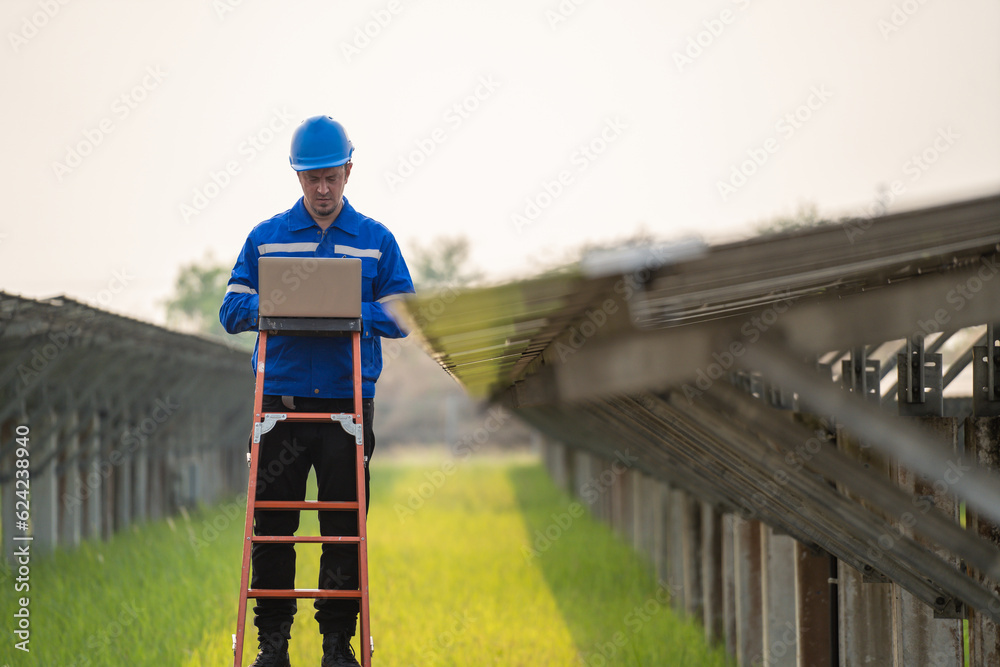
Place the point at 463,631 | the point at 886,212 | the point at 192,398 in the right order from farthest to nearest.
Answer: the point at 192,398
the point at 463,631
the point at 886,212

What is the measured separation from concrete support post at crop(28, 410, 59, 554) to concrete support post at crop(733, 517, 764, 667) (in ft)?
21.1

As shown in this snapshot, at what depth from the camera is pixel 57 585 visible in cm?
802

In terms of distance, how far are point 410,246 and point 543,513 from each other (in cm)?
5672

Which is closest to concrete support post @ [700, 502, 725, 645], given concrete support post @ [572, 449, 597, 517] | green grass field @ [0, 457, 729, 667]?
green grass field @ [0, 457, 729, 667]

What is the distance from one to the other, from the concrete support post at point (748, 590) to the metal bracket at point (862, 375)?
2.01m

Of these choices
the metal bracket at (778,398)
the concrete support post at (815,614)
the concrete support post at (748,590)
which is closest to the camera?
the metal bracket at (778,398)

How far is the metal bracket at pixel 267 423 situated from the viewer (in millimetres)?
3754

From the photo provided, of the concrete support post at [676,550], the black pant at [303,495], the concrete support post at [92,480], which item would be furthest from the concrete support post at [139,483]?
the black pant at [303,495]

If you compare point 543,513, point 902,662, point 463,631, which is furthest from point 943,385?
point 543,513

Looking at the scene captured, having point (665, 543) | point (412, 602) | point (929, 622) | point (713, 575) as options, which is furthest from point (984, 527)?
point (665, 543)

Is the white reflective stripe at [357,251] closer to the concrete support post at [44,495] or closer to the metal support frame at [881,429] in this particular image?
the metal support frame at [881,429]

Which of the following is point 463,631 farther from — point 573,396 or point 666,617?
point 573,396

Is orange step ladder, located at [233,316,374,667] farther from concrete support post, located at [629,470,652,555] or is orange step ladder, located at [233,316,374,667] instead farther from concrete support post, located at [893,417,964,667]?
concrete support post, located at [629,470,652,555]

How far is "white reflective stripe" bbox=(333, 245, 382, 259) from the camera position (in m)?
4.05
